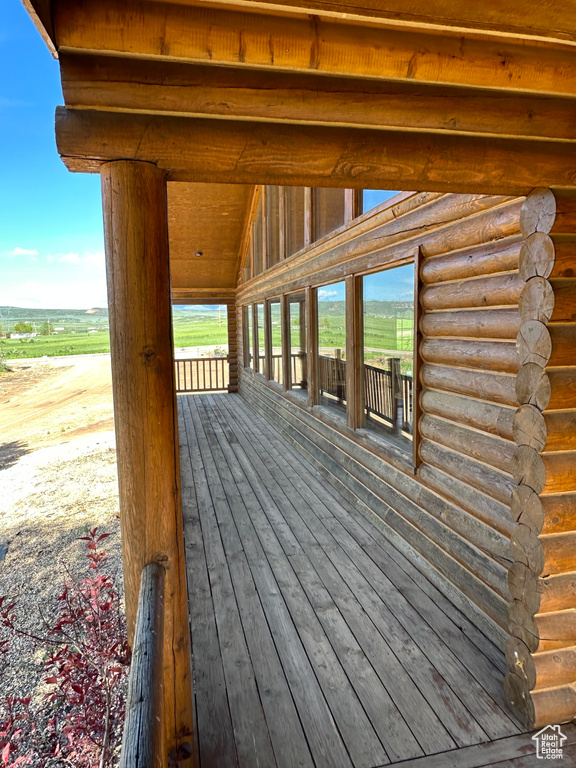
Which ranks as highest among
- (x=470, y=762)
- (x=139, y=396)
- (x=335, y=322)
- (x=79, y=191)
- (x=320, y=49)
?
(x=79, y=191)

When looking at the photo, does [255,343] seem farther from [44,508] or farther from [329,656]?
[329,656]

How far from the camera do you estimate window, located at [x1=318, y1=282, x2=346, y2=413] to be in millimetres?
5191

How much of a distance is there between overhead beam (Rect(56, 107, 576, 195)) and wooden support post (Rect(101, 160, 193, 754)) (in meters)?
0.09

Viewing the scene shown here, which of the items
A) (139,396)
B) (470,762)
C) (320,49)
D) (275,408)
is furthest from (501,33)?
(275,408)

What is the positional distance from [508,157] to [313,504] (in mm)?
3659

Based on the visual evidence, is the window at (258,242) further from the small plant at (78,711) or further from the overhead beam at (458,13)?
the overhead beam at (458,13)

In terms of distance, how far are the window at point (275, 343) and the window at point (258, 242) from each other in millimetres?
1341

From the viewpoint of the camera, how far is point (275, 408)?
27.4 feet

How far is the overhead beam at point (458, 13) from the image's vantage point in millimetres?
1142

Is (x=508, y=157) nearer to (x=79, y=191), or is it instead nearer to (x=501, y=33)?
(x=501, y=33)

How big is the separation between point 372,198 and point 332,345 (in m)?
1.91

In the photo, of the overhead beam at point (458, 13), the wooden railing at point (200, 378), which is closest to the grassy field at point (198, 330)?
the overhead beam at point (458, 13)

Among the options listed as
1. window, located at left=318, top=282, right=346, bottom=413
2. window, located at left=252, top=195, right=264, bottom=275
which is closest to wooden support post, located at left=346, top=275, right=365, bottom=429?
window, located at left=318, top=282, right=346, bottom=413

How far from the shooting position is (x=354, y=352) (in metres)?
4.62
